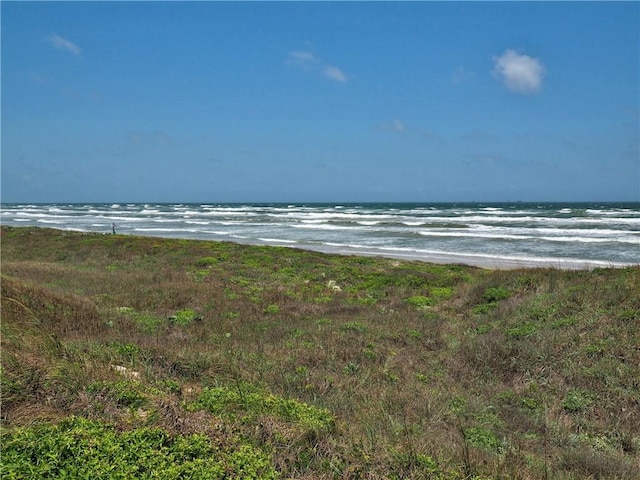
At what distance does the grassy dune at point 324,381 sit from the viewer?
3.86 m

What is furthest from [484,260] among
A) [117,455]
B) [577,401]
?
[117,455]

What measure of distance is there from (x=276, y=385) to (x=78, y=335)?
435 cm

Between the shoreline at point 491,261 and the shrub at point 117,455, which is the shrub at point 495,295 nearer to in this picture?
the shoreline at point 491,261

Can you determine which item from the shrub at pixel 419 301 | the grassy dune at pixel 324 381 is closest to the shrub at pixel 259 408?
the grassy dune at pixel 324 381

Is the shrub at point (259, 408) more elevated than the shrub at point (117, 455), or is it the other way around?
the shrub at point (117, 455)

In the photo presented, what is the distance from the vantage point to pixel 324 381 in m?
6.75

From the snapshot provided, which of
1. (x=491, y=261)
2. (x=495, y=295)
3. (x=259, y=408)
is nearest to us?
(x=259, y=408)

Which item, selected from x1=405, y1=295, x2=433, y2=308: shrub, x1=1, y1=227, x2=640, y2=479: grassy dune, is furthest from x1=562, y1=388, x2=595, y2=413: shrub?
x1=405, y1=295, x2=433, y2=308: shrub

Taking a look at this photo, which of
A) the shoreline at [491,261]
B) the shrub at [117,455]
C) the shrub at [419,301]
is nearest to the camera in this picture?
the shrub at [117,455]

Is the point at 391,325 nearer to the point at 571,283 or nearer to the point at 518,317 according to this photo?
the point at 518,317

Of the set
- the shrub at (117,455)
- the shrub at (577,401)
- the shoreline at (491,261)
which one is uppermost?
the shrub at (117,455)

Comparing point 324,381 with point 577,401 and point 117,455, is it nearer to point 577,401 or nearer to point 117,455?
point 117,455

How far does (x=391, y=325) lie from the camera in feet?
37.2

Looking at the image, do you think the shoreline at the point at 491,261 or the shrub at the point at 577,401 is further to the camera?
the shoreline at the point at 491,261
